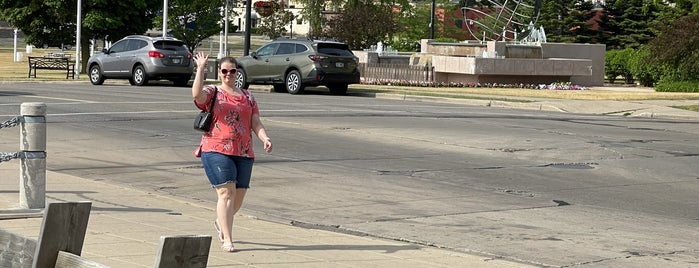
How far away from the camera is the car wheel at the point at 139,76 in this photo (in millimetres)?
38312

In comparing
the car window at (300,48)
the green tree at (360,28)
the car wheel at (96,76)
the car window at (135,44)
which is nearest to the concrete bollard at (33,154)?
the car window at (300,48)

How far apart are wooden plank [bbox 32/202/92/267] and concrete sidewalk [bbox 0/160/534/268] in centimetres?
355

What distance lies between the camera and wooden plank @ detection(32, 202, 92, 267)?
187 inches

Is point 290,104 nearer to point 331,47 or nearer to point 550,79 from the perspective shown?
point 331,47

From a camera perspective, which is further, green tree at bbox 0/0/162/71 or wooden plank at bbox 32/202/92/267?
green tree at bbox 0/0/162/71

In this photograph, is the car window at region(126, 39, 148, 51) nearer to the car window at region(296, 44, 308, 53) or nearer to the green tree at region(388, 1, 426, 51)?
the car window at region(296, 44, 308, 53)

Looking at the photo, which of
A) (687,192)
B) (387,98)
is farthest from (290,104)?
(687,192)

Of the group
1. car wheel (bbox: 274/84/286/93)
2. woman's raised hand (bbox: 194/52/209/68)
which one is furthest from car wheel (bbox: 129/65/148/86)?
woman's raised hand (bbox: 194/52/209/68)

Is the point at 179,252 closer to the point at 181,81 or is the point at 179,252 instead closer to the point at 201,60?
the point at 201,60

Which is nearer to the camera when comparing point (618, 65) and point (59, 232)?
point (59, 232)

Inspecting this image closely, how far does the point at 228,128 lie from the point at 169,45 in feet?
99.1

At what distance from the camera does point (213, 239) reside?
10055 millimetres

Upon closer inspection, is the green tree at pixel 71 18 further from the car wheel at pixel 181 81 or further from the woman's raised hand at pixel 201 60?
the woman's raised hand at pixel 201 60

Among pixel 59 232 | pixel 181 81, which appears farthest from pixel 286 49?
pixel 59 232
